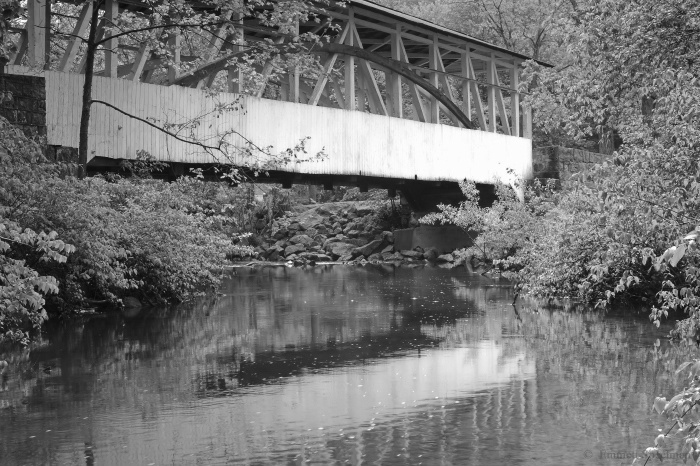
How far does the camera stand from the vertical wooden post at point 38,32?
1576 cm

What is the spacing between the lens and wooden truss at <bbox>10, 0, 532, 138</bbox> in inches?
644

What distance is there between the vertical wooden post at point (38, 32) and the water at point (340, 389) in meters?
4.94

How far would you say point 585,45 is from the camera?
1302 centimetres

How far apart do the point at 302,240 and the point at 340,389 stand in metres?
25.2

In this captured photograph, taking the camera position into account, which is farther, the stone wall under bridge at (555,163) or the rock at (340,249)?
the rock at (340,249)

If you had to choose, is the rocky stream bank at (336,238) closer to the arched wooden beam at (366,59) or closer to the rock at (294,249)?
the rock at (294,249)

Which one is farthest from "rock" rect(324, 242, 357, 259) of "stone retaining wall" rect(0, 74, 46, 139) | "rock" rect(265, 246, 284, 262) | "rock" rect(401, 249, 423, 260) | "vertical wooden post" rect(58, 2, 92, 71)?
"stone retaining wall" rect(0, 74, 46, 139)

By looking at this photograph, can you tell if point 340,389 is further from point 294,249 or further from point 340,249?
point 294,249

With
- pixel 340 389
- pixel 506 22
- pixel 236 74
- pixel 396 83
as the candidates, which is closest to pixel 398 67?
pixel 396 83

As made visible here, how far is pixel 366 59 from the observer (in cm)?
2227

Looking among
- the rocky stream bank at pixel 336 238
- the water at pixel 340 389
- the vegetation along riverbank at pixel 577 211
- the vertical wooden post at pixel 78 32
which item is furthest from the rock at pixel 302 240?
the water at pixel 340 389

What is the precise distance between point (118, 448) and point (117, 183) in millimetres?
10852

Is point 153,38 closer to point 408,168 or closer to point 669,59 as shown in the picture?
point 669,59

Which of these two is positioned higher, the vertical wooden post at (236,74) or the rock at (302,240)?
the vertical wooden post at (236,74)
